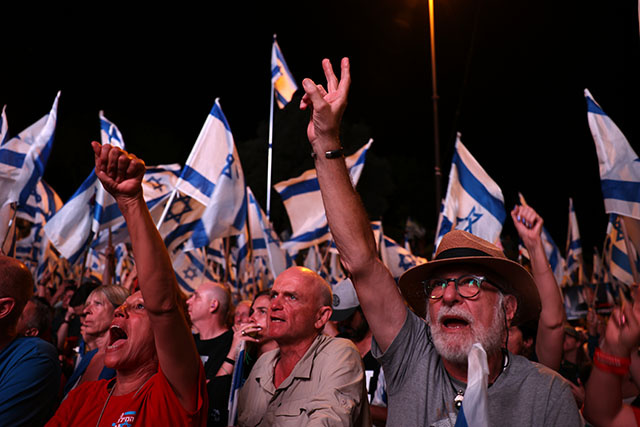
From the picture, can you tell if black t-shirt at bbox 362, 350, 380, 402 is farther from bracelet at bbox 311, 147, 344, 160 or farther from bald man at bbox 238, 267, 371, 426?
bracelet at bbox 311, 147, 344, 160

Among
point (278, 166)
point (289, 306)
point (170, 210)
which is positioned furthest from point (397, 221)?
point (289, 306)

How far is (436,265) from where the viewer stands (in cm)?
278

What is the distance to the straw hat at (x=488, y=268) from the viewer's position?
2.71 m

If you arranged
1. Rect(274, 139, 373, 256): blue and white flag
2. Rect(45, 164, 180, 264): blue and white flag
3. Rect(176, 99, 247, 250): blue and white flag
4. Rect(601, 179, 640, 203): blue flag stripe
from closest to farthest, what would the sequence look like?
1. Rect(601, 179, 640, 203): blue flag stripe
2. Rect(45, 164, 180, 264): blue and white flag
3. Rect(176, 99, 247, 250): blue and white flag
4. Rect(274, 139, 373, 256): blue and white flag

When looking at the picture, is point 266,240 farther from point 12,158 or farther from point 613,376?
point 613,376

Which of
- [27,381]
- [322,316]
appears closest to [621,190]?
[322,316]

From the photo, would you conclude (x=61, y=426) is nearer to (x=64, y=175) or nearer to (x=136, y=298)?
(x=136, y=298)

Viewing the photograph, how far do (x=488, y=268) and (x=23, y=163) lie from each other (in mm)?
7509

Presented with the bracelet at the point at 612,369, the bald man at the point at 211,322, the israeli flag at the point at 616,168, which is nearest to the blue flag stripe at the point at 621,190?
the israeli flag at the point at 616,168

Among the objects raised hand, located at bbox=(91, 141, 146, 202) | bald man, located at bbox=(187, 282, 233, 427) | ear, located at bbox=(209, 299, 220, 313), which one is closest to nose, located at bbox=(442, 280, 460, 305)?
raised hand, located at bbox=(91, 141, 146, 202)

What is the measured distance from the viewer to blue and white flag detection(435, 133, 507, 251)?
871cm

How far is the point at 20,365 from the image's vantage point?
347cm

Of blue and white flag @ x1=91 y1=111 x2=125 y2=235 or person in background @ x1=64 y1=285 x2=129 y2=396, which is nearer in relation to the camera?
person in background @ x1=64 y1=285 x2=129 y2=396

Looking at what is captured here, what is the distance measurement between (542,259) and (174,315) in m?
2.28
